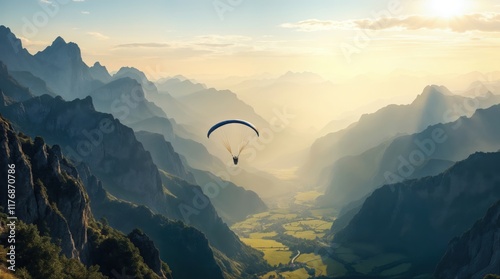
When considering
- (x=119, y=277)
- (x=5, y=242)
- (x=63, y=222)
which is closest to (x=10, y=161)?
(x=63, y=222)

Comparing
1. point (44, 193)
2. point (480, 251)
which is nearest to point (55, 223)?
point (44, 193)

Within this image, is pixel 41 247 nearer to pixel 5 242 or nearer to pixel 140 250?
pixel 5 242

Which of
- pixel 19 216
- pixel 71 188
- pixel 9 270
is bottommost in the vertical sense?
pixel 9 270

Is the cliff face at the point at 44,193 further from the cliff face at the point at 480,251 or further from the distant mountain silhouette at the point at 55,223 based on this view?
the cliff face at the point at 480,251

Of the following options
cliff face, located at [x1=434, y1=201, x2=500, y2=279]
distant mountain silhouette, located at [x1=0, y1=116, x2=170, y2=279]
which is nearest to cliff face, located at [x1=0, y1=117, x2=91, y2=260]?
distant mountain silhouette, located at [x1=0, y1=116, x2=170, y2=279]

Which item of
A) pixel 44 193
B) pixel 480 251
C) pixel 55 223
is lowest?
pixel 55 223

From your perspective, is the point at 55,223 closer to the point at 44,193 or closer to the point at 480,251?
the point at 44,193
